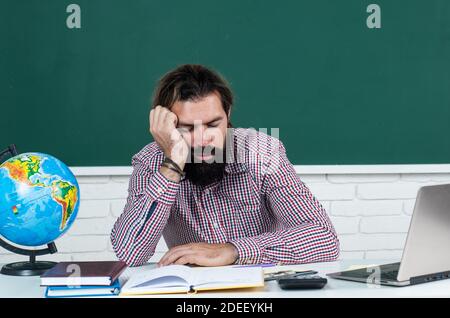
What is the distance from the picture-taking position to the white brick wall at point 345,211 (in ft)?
9.46

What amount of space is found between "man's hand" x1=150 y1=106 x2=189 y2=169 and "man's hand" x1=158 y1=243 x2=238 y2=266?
0.32m

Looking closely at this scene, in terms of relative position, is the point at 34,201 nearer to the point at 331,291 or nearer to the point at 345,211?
the point at 331,291

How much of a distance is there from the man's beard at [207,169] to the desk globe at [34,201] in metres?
0.47

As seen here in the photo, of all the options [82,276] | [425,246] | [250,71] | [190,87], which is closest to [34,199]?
[82,276]

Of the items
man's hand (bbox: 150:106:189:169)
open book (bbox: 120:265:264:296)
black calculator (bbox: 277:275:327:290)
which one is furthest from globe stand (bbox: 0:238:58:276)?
black calculator (bbox: 277:275:327:290)

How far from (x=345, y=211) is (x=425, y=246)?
151cm

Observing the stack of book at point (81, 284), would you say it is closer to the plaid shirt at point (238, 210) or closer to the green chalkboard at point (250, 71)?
the plaid shirt at point (238, 210)

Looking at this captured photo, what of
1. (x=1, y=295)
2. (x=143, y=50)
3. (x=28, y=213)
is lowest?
(x=1, y=295)

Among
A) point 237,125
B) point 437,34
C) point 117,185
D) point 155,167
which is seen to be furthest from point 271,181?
point 437,34

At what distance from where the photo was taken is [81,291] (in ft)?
4.81

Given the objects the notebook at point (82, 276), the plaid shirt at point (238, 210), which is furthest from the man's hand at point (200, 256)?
the notebook at point (82, 276)

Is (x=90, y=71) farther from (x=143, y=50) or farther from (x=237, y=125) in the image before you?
(x=237, y=125)

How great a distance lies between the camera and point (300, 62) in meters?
2.94
